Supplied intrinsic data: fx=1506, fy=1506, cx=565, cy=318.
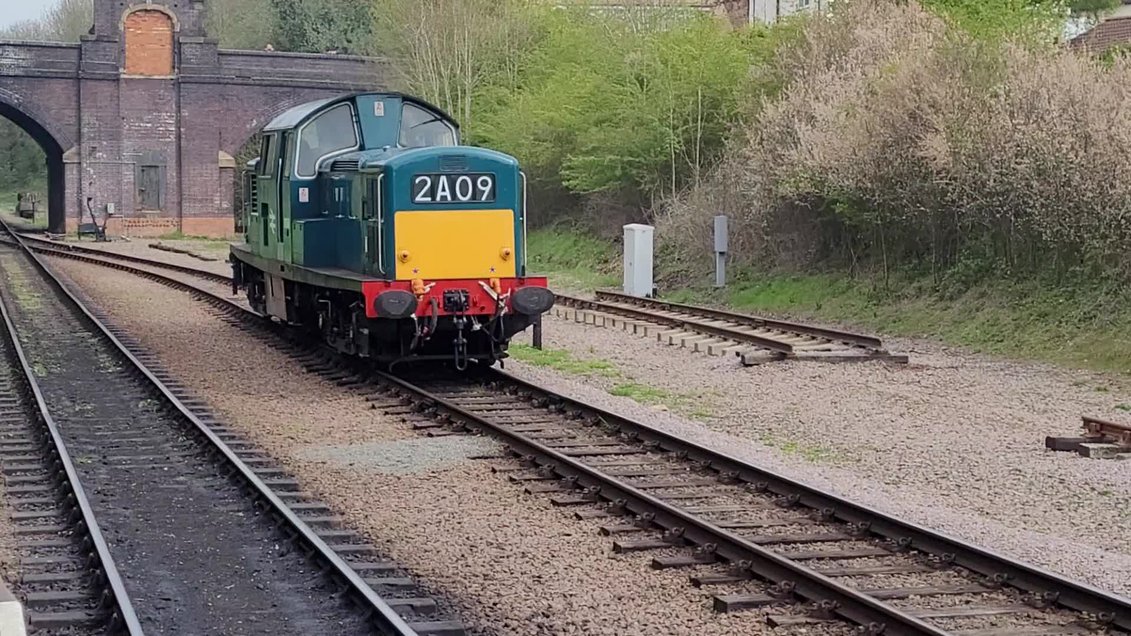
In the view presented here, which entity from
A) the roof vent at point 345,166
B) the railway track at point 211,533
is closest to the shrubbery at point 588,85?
the roof vent at point 345,166

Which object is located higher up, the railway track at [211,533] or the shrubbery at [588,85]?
the shrubbery at [588,85]

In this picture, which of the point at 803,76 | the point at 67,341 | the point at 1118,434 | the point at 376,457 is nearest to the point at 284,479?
the point at 376,457

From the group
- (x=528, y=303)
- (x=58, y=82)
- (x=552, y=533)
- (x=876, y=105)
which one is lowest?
(x=552, y=533)

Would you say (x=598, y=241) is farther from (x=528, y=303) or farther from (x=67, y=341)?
(x=528, y=303)

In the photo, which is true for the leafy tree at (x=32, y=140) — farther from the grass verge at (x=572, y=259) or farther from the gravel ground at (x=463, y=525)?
the gravel ground at (x=463, y=525)

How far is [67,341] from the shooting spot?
20.0 meters

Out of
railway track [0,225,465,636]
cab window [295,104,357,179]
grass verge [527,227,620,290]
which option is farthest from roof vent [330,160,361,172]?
grass verge [527,227,620,290]

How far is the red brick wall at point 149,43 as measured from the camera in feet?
173

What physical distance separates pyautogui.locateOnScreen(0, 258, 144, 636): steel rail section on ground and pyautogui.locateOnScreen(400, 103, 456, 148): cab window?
4.64 metres

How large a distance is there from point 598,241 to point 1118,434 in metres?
22.5

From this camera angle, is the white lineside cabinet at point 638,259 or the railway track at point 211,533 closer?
the railway track at point 211,533

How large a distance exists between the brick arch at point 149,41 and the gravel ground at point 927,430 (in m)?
36.8

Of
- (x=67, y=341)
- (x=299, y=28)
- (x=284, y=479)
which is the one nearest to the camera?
(x=284, y=479)

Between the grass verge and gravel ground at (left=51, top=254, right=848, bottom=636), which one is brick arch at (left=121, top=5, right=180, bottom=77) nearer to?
the grass verge
